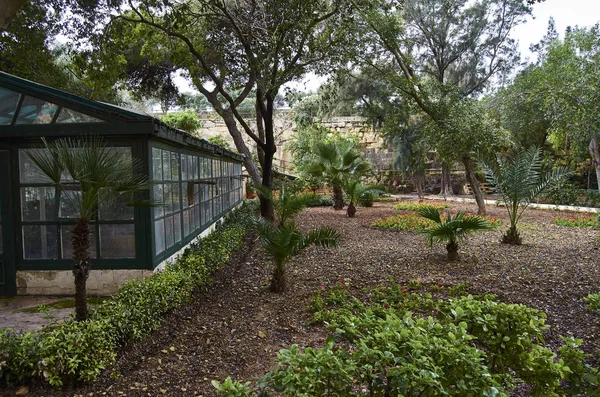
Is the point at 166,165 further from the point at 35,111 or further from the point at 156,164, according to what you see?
the point at 35,111

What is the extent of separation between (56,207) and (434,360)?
5.26 m

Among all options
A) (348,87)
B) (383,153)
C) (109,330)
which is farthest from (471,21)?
(109,330)

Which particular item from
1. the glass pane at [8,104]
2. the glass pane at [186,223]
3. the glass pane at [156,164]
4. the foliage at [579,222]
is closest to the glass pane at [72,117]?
the glass pane at [8,104]

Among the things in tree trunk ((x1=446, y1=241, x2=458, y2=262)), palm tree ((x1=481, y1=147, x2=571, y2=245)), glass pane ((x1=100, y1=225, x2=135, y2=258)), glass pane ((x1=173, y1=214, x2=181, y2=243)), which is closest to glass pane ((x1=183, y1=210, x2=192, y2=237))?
glass pane ((x1=173, y1=214, x2=181, y2=243))

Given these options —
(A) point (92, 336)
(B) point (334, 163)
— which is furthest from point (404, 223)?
(A) point (92, 336)

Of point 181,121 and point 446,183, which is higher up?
point 181,121

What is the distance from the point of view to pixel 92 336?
344cm

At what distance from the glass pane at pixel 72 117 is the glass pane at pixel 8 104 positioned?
24.7 inches

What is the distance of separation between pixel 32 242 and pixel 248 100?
Result: 27.9 m

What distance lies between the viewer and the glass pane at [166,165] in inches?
238

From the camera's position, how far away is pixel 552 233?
10.1 meters

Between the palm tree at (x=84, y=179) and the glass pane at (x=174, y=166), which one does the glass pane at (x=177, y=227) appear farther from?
the palm tree at (x=84, y=179)

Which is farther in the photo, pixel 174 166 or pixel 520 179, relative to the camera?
pixel 520 179

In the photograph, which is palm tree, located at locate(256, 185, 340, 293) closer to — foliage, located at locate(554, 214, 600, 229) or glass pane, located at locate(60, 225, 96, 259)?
glass pane, located at locate(60, 225, 96, 259)
